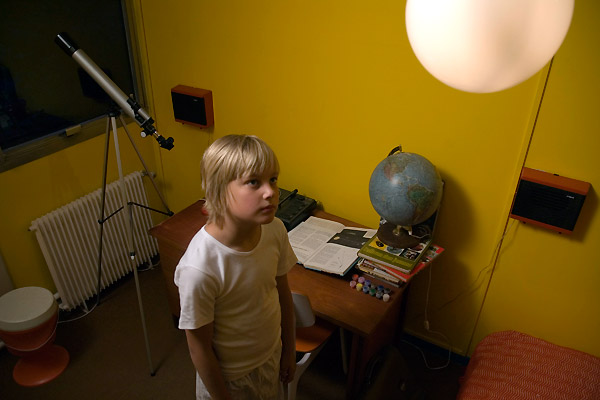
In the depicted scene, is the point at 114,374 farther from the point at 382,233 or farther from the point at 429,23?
the point at 429,23

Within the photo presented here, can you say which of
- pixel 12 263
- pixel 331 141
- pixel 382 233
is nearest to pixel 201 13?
pixel 331 141

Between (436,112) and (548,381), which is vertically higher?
(436,112)

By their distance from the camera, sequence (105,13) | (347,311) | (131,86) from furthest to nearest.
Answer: (131,86), (105,13), (347,311)

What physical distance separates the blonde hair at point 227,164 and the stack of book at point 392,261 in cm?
90

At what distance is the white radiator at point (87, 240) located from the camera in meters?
2.51

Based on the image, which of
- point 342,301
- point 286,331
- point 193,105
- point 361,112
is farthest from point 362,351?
point 193,105

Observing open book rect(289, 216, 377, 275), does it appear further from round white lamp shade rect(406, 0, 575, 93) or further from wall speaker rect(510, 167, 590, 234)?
round white lamp shade rect(406, 0, 575, 93)

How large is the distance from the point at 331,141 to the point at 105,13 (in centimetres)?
149

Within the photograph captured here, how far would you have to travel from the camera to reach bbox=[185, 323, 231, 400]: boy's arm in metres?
1.27

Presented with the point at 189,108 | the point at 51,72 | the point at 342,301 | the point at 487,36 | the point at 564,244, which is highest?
the point at 487,36

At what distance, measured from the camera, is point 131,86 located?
2834 mm

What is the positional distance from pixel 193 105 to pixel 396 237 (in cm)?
141

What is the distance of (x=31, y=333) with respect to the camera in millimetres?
2215

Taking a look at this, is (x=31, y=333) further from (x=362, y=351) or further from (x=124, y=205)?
(x=362, y=351)
